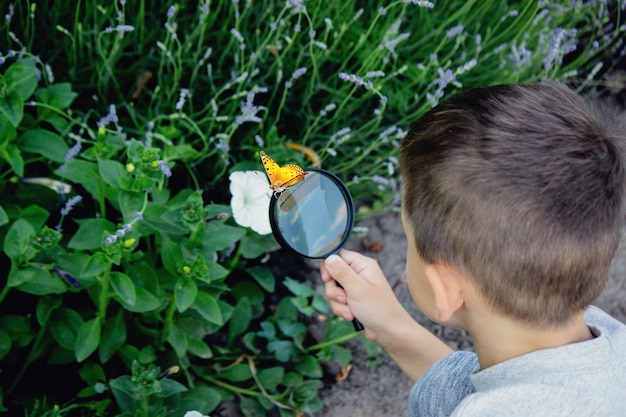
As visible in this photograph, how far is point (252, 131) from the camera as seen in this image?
105 inches

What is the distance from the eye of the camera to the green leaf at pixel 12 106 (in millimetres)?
1993

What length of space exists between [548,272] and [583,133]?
27 cm

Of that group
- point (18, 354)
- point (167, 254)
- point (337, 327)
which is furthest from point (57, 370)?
point (337, 327)

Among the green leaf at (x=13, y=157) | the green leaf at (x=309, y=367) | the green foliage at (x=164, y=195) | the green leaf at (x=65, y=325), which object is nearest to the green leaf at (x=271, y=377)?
the green foliage at (x=164, y=195)

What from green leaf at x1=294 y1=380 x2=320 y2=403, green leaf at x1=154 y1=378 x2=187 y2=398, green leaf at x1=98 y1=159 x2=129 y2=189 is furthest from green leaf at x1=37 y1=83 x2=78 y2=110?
green leaf at x1=294 y1=380 x2=320 y2=403

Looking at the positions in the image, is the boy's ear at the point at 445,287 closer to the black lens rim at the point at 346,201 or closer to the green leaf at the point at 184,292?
the black lens rim at the point at 346,201

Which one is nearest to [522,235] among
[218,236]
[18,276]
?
[218,236]

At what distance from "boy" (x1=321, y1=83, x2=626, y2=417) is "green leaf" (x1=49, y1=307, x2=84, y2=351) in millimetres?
914

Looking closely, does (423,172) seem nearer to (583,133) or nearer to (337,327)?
(583,133)

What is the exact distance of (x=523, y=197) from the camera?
1.46m

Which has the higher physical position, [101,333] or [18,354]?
[101,333]

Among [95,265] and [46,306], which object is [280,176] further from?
[46,306]

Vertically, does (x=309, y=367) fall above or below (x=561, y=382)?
below

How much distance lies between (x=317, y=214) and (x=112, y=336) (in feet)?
2.12
